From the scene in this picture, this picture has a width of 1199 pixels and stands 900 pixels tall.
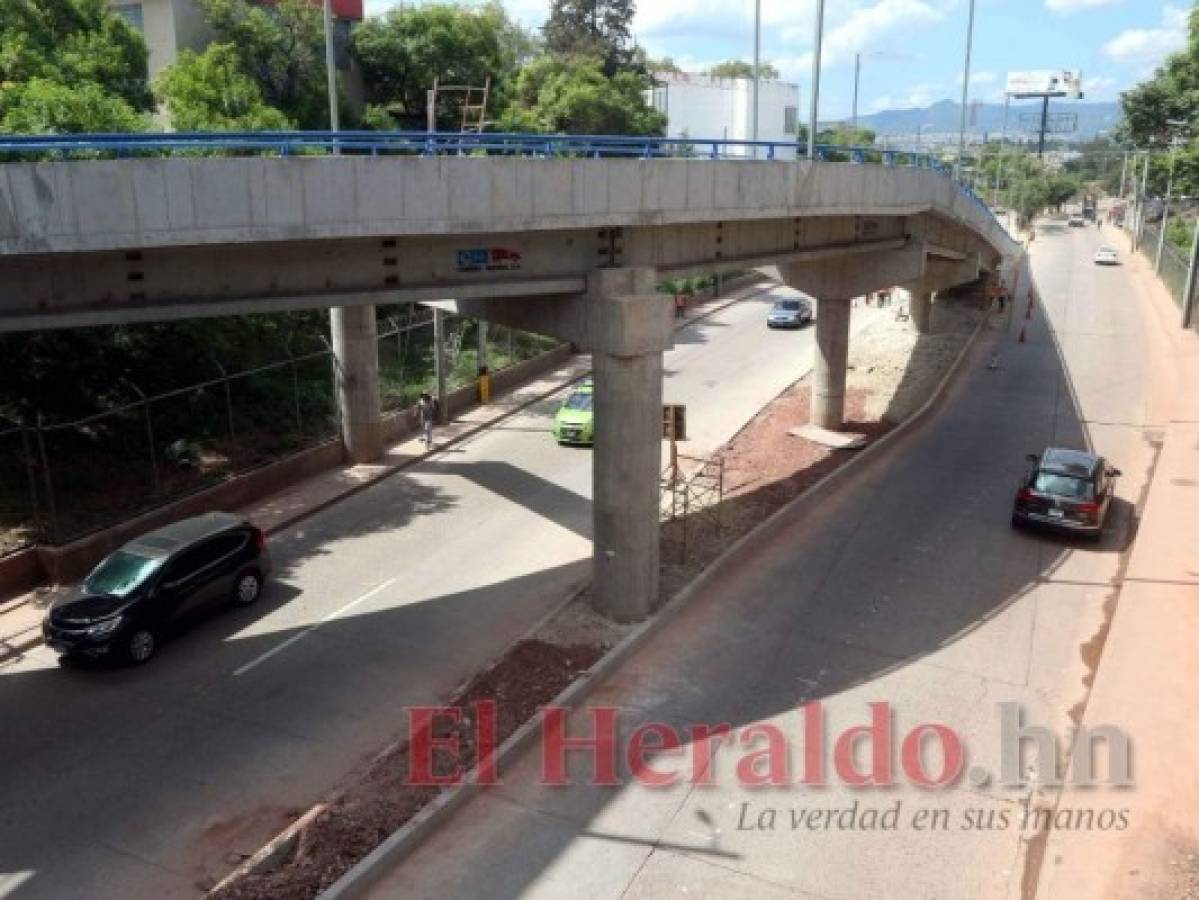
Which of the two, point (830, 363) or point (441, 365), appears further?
point (441, 365)

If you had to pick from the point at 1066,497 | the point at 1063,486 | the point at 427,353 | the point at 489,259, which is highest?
→ the point at 489,259

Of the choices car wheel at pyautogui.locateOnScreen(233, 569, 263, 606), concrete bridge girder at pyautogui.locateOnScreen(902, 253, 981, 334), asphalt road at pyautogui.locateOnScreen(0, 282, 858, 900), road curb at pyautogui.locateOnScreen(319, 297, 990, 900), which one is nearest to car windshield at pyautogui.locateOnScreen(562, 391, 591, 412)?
asphalt road at pyautogui.locateOnScreen(0, 282, 858, 900)

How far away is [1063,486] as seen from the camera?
2069cm

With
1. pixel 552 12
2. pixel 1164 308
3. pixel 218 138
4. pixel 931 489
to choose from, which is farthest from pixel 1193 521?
pixel 552 12

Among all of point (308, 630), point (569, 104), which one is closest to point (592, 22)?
point (569, 104)

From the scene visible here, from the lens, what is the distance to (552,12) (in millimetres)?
91062

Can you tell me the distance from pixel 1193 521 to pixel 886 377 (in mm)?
14766

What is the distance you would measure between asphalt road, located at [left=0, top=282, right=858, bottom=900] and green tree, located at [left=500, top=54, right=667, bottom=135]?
3195 centimetres

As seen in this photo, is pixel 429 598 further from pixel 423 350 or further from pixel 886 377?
pixel 886 377

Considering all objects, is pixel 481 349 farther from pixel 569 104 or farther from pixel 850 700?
pixel 569 104

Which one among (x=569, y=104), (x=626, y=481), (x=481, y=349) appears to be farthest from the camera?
(x=569, y=104)

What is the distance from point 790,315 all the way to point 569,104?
16703 mm

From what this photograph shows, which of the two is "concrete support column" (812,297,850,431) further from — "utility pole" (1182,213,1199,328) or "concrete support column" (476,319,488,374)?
"utility pole" (1182,213,1199,328)

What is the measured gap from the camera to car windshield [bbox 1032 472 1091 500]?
806 inches
